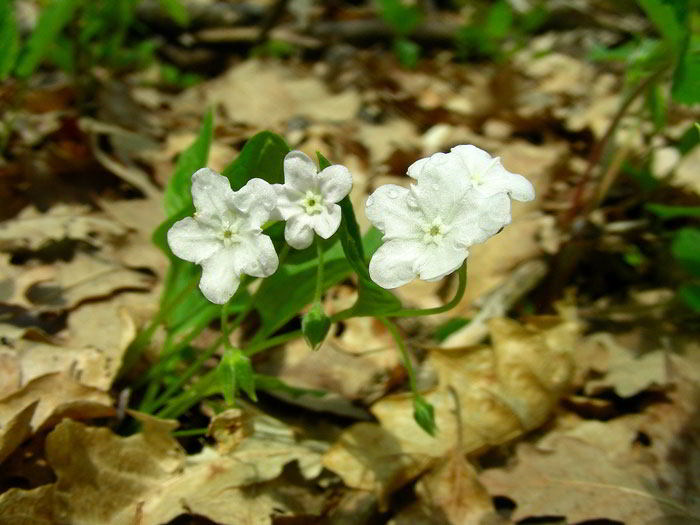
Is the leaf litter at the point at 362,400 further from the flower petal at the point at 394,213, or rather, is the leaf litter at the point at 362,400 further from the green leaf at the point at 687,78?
the green leaf at the point at 687,78

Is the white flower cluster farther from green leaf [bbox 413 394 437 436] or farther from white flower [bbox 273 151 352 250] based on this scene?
green leaf [bbox 413 394 437 436]

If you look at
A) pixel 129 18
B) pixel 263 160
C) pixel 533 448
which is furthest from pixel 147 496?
pixel 129 18

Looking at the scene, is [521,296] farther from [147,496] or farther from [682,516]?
[147,496]

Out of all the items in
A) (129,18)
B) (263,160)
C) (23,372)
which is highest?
(263,160)

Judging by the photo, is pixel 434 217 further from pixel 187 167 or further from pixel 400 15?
pixel 400 15

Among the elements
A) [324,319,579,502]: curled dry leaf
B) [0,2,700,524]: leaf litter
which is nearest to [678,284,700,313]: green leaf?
[0,2,700,524]: leaf litter
